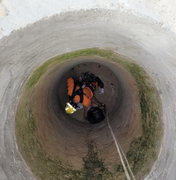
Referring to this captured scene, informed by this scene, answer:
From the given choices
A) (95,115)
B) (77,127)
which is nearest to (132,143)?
(95,115)

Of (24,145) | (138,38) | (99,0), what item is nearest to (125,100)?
(138,38)

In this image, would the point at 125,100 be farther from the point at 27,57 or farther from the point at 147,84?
the point at 27,57

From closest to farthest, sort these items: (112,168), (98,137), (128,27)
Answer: (128,27), (112,168), (98,137)

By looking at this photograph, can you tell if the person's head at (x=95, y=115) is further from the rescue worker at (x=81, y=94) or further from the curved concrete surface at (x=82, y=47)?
the curved concrete surface at (x=82, y=47)

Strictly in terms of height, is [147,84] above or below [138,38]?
below

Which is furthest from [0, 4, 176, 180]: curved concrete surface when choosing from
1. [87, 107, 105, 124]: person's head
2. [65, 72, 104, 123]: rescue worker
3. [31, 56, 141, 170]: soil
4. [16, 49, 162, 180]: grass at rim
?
[87, 107, 105, 124]: person's head

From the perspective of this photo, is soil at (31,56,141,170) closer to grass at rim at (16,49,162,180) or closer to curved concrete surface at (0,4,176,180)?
grass at rim at (16,49,162,180)
